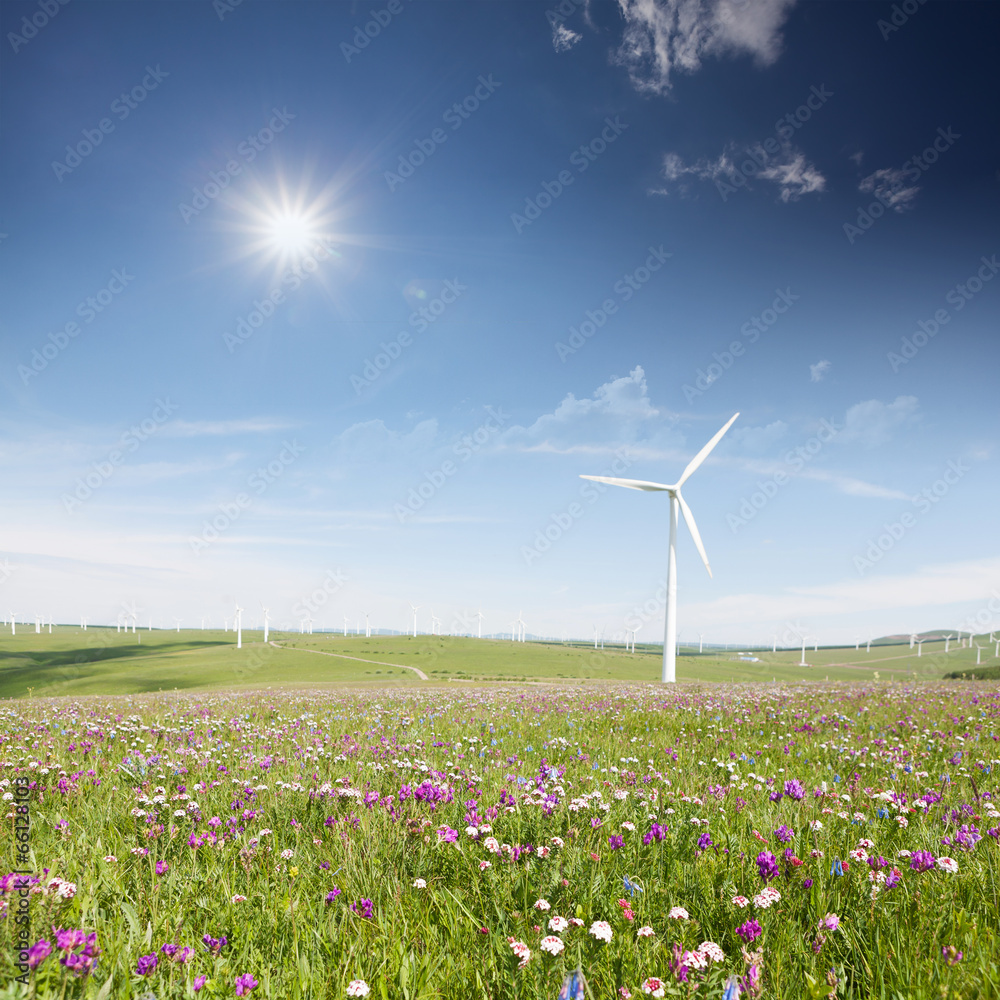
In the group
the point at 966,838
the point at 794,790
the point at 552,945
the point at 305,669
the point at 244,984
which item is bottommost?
the point at 305,669

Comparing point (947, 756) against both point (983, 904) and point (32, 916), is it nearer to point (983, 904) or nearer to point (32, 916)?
point (983, 904)

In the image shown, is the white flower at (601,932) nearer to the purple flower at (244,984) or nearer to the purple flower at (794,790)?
the purple flower at (244,984)

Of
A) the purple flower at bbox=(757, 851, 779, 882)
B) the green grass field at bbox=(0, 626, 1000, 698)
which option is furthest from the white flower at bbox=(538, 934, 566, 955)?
the green grass field at bbox=(0, 626, 1000, 698)

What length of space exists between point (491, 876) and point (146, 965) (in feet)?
7.06

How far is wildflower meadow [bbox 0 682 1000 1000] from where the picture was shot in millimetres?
2945

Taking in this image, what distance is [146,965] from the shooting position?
2781 mm

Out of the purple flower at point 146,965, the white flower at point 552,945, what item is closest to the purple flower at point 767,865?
the white flower at point 552,945

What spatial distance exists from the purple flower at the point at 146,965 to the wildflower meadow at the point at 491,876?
0.4 inches

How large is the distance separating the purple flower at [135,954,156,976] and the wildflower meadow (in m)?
0.01

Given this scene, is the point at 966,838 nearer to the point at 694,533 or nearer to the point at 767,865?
the point at 767,865

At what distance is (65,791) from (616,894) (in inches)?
255

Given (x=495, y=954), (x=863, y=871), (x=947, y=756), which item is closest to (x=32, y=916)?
(x=495, y=954)

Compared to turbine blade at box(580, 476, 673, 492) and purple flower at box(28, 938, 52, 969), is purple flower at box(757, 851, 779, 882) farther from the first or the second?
turbine blade at box(580, 476, 673, 492)

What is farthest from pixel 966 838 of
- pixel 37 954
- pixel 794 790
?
pixel 37 954
